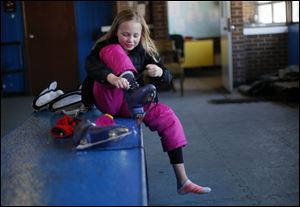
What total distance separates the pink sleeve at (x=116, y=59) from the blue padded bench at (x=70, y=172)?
354 millimetres

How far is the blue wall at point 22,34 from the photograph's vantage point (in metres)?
8.50

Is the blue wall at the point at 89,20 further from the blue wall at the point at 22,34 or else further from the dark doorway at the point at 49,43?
the dark doorway at the point at 49,43

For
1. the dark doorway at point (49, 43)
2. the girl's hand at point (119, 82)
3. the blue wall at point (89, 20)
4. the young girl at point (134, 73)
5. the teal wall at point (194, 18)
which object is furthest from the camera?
the teal wall at point (194, 18)

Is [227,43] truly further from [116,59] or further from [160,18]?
[116,59]

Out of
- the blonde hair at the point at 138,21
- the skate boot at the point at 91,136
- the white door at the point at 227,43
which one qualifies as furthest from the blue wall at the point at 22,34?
the skate boot at the point at 91,136

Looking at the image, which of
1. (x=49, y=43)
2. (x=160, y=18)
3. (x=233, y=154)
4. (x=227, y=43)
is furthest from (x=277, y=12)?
(x=233, y=154)

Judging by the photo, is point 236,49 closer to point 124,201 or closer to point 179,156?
point 179,156

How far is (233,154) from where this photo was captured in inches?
165

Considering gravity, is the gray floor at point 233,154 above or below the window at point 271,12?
below

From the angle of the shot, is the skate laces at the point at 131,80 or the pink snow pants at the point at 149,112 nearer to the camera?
the skate laces at the point at 131,80

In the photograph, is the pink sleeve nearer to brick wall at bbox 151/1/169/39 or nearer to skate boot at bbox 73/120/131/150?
skate boot at bbox 73/120/131/150

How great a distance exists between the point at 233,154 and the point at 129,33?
1845 mm

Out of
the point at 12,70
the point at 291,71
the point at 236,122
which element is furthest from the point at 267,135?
the point at 12,70

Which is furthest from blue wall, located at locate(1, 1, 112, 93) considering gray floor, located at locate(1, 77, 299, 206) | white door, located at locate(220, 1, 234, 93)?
white door, located at locate(220, 1, 234, 93)
